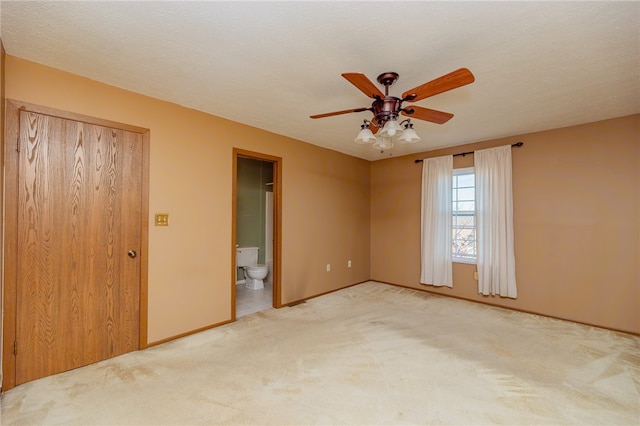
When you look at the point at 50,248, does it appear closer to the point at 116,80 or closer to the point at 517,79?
the point at 116,80

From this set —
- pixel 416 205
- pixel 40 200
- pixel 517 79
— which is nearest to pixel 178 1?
pixel 40 200

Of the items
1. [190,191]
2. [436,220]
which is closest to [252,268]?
[190,191]

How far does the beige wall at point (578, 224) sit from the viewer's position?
313cm

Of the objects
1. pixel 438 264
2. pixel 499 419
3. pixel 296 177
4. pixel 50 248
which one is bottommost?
pixel 499 419

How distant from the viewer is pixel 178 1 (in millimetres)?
1508

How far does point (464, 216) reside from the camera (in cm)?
438

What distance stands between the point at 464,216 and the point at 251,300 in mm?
3534

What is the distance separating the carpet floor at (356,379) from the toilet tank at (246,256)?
6.65 feet

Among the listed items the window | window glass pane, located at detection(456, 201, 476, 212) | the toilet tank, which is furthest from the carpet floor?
the toilet tank

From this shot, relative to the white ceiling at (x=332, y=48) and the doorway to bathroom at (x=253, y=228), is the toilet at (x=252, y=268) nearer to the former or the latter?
the doorway to bathroom at (x=253, y=228)

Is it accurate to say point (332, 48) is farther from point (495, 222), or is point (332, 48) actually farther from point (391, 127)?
point (495, 222)

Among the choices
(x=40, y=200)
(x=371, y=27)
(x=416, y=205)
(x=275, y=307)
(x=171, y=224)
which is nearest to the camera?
(x=371, y=27)

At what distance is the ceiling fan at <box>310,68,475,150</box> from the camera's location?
1715mm

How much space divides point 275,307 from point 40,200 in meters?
2.69
